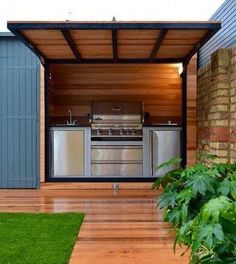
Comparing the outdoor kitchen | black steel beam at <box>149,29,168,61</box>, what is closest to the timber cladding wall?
the outdoor kitchen

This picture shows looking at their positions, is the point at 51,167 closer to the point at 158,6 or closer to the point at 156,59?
the point at 156,59

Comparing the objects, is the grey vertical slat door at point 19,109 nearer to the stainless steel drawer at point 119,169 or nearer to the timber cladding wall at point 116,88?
the timber cladding wall at point 116,88

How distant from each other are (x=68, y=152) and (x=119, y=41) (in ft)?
7.86

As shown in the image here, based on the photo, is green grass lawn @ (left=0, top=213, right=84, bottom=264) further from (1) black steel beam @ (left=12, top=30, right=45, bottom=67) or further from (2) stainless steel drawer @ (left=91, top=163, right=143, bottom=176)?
(2) stainless steel drawer @ (left=91, top=163, right=143, bottom=176)

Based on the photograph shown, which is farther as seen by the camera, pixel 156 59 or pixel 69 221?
pixel 156 59

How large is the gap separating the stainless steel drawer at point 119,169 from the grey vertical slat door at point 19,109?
3.84 ft

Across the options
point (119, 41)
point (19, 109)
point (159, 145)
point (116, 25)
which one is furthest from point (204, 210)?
point (19, 109)

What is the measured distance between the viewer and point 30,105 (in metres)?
8.91

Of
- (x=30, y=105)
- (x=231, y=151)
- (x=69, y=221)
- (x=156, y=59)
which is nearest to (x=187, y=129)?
(x=156, y=59)

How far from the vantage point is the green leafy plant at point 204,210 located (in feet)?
5.93

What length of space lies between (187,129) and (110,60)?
1856mm

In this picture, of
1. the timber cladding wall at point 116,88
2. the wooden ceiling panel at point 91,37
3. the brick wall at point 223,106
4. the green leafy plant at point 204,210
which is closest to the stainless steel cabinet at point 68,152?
the timber cladding wall at point 116,88

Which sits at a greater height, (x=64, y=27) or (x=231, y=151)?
(x=64, y=27)

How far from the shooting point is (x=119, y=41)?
24.1 feet
